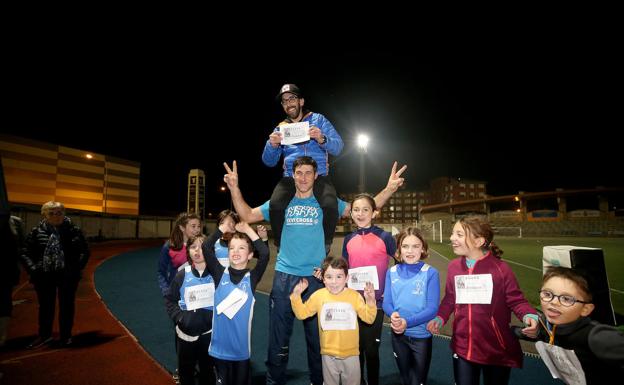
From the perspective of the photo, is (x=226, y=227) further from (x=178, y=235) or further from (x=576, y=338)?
(x=576, y=338)

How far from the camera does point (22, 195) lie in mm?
29000

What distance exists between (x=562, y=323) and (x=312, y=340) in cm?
207

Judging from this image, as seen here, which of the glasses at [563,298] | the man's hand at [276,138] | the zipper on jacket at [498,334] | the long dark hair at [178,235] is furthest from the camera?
the long dark hair at [178,235]

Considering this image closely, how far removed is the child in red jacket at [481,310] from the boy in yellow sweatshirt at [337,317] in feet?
2.26

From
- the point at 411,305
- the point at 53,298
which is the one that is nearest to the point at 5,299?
the point at 411,305

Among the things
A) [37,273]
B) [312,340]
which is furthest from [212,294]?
[37,273]

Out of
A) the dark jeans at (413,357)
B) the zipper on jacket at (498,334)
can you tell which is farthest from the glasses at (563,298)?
the dark jeans at (413,357)

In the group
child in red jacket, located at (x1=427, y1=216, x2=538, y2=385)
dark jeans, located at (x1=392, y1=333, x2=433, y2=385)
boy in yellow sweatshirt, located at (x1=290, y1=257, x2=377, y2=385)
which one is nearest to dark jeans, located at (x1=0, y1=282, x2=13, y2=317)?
boy in yellow sweatshirt, located at (x1=290, y1=257, x2=377, y2=385)

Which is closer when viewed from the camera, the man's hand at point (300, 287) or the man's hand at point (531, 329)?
the man's hand at point (531, 329)

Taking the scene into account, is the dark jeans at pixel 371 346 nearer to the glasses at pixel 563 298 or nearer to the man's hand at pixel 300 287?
the man's hand at pixel 300 287

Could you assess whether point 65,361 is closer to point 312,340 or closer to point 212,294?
point 212,294

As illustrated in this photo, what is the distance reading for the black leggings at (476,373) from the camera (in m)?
2.91

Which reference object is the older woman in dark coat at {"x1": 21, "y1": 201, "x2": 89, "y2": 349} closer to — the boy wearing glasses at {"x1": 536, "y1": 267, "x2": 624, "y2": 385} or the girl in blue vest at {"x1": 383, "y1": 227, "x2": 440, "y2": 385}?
the girl in blue vest at {"x1": 383, "y1": 227, "x2": 440, "y2": 385}

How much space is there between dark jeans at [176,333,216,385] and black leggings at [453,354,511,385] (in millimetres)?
2501
